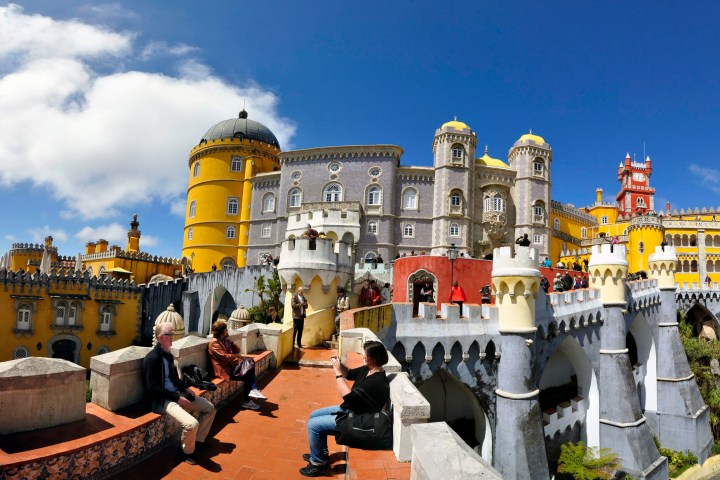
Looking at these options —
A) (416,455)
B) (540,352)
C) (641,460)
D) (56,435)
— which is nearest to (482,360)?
(540,352)

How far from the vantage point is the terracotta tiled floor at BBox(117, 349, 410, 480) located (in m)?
4.10

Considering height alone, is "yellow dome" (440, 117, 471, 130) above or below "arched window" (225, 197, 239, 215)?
above

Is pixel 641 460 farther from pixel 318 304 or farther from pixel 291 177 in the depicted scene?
pixel 291 177

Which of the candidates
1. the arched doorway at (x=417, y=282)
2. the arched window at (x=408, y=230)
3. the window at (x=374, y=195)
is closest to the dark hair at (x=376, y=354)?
the arched doorway at (x=417, y=282)

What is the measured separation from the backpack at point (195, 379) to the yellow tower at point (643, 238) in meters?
43.2

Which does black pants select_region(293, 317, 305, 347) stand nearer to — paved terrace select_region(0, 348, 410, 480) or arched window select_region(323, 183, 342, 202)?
paved terrace select_region(0, 348, 410, 480)

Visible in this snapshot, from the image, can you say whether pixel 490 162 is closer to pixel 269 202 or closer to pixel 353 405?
pixel 269 202

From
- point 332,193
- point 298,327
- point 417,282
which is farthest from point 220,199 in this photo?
point 298,327

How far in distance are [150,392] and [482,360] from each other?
10.9 meters

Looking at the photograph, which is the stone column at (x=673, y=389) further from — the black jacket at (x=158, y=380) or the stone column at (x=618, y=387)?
the black jacket at (x=158, y=380)

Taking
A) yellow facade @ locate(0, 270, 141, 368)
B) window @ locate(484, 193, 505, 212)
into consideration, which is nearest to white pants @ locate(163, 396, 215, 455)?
yellow facade @ locate(0, 270, 141, 368)

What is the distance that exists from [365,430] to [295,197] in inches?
1325

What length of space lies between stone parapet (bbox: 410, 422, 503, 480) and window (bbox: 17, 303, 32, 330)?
3191cm

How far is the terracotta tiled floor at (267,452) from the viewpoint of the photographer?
4.10 m
